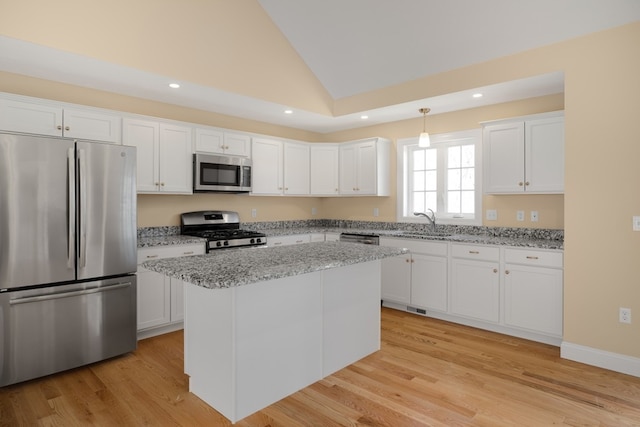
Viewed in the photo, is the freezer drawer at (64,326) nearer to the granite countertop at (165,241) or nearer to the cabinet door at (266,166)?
the granite countertop at (165,241)

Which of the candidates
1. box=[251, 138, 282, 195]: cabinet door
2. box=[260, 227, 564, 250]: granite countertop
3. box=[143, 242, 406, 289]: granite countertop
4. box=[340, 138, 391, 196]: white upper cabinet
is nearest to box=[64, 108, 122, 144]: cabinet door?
box=[251, 138, 282, 195]: cabinet door

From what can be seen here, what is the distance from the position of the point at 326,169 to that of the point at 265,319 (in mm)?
3522

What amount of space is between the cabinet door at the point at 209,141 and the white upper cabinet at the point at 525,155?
2.96 m

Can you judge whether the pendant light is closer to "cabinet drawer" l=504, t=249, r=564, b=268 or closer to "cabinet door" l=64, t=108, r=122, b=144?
"cabinet drawer" l=504, t=249, r=564, b=268

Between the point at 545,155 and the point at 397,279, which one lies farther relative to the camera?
the point at 397,279

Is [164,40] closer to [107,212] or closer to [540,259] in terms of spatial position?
[107,212]

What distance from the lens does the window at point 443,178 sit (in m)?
4.52

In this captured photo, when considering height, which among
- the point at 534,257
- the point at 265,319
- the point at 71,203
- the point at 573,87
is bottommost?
the point at 265,319

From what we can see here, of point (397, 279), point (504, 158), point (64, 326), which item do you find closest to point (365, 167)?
point (397, 279)

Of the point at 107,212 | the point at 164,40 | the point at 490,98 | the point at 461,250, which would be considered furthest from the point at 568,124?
the point at 107,212

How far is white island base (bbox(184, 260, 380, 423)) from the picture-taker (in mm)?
2182

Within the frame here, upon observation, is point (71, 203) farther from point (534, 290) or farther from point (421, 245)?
point (534, 290)

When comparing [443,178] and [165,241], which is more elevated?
[443,178]

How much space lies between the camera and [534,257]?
3.46 m
